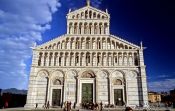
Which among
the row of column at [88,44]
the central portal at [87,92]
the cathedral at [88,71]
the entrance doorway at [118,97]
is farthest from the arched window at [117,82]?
the row of column at [88,44]

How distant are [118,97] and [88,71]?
5138 mm

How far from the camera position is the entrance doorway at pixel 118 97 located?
80.1 ft

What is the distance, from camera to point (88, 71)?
Answer: 2553 cm

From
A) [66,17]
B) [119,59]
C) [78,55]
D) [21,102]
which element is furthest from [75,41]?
[21,102]

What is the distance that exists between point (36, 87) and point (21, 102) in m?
11.1

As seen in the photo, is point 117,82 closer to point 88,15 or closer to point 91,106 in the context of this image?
point 91,106

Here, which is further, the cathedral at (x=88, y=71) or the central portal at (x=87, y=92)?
the central portal at (x=87, y=92)

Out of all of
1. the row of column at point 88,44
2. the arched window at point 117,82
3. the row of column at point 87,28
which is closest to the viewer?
the arched window at point 117,82

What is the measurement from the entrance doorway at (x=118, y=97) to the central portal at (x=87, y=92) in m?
3.12

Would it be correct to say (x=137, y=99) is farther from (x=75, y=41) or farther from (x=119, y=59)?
(x=75, y=41)

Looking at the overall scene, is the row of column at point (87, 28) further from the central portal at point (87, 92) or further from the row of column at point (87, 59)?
the central portal at point (87, 92)

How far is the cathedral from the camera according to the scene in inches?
966

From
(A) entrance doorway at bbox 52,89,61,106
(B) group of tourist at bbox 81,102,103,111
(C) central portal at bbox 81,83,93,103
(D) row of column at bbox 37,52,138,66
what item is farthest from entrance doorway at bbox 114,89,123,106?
(A) entrance doorway at bbox 52,89,61,106

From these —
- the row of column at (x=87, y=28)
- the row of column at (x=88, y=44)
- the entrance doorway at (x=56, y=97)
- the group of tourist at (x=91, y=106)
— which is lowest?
the group of tourist at (x=91, y=106)
